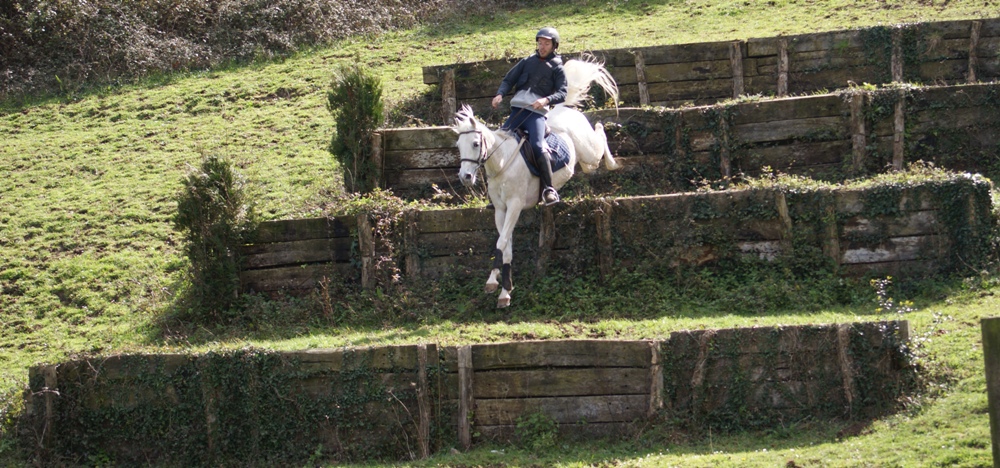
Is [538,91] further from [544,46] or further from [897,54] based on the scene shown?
[897,54]

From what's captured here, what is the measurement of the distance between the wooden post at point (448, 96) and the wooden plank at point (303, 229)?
4400 mm

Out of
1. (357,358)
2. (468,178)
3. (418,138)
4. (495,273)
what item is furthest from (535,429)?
(418,138)

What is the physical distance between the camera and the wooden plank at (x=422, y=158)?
15086 millimetres

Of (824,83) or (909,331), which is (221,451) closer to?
(909,331)

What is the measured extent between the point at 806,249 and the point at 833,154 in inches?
112

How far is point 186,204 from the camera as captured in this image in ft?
42.1

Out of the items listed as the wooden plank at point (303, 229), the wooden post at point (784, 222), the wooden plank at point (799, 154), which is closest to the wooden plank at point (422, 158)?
→ the wooden plank at point (303, 229)

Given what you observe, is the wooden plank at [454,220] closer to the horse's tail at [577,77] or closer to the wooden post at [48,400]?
the horse's tail at [577,77]

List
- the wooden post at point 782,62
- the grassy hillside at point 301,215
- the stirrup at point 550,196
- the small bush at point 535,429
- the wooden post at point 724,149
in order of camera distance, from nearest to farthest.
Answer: the grassy hillside at point 301,215 → the small bush at point 535,429 → the stirrup at point 550,196 → the wooden post at point 724,149 → the wooden post at point 782,62

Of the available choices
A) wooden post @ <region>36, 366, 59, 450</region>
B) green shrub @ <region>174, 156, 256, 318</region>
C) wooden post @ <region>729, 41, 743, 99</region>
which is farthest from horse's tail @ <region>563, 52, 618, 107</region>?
wooden post @ <region>36, 366, 59, 450</region>

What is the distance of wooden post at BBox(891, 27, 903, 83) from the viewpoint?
16516mm

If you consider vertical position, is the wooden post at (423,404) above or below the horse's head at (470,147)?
below

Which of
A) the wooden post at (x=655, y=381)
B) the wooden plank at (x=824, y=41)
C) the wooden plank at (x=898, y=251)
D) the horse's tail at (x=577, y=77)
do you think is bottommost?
the wooden post at (x=655, y=381)

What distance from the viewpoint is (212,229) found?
1287 centimetres
